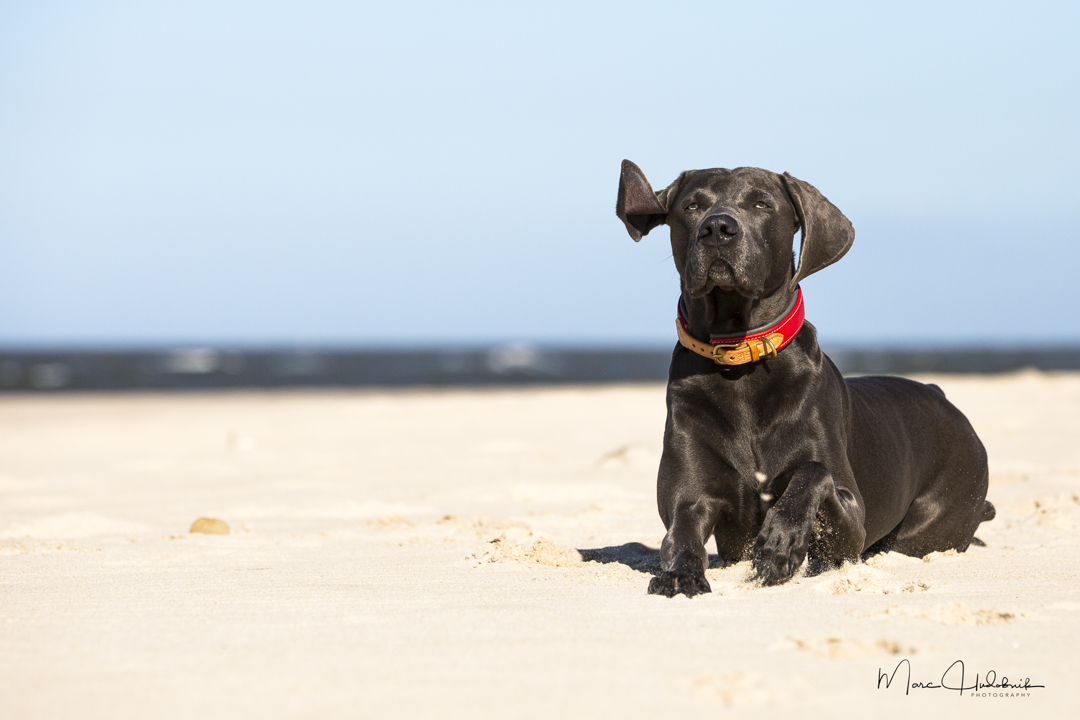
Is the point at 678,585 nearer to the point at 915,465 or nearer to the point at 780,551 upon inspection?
the point at 780,551

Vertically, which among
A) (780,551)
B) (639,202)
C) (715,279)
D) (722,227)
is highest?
(639,202)

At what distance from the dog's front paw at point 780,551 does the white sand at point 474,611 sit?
0.19 feet

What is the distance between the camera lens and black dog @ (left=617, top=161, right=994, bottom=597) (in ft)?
12.2

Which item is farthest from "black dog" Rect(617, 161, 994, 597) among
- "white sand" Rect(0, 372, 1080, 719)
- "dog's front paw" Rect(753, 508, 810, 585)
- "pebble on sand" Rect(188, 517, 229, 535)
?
"pebble on sand" Rect(188, 517, 229, 535)

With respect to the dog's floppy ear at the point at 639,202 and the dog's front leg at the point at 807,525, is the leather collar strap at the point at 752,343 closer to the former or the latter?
the dog's front leg at the point at 807,525

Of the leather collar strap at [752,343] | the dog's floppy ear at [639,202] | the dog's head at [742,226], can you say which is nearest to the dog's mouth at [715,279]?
the dog's head at [742,226]

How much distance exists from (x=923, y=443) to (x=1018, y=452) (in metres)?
4.53

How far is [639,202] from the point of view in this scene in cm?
427

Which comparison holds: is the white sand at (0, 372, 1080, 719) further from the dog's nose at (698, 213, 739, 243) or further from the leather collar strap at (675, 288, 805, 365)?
the dog's nose at (698, 213, 739, 243)

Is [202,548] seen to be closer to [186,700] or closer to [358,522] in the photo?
[358,522]

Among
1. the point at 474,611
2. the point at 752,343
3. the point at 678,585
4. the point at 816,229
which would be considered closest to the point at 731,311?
the point at 752,343

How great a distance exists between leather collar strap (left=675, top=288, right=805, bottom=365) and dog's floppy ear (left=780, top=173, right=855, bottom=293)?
17 cm

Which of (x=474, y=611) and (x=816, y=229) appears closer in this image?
(x=474, y=611)

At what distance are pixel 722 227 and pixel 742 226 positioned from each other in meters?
0.09
